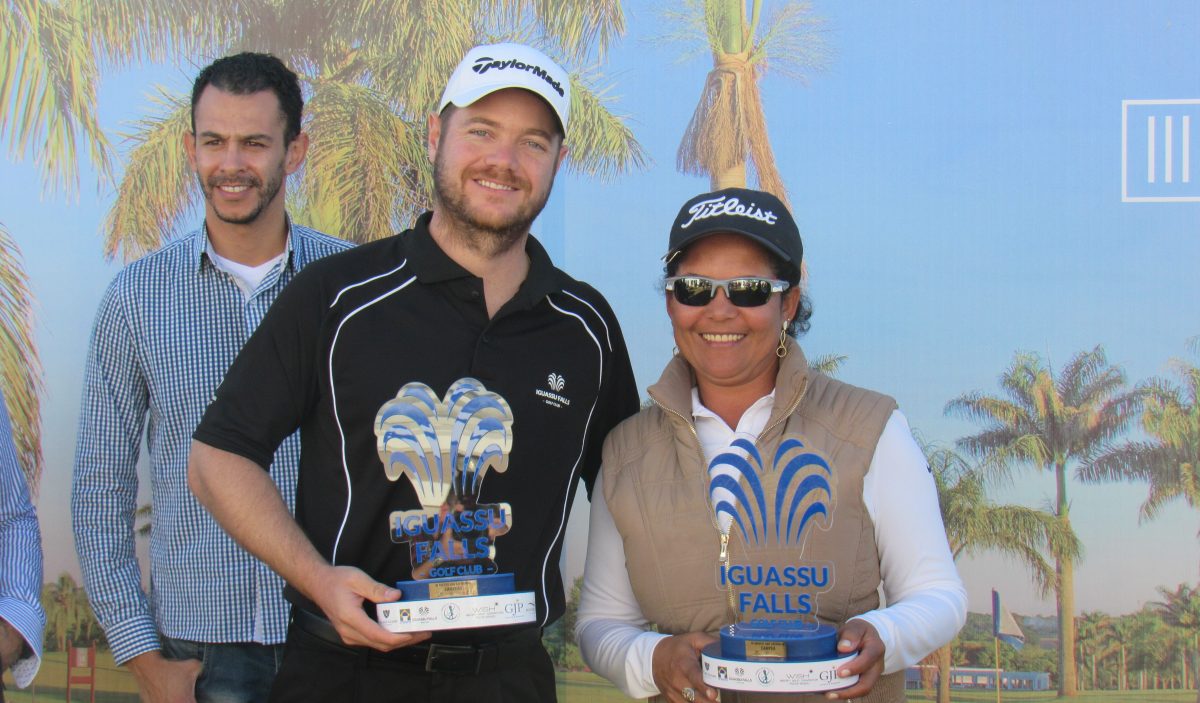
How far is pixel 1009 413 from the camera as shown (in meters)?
3.68

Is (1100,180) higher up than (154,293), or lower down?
higher up

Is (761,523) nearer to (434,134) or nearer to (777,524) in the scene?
(777,524)

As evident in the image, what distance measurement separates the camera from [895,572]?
2453 millimetres

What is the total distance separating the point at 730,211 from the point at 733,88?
143cm

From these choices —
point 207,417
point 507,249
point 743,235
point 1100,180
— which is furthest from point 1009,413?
point 207,417

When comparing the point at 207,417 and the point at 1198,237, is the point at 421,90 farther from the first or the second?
the point at 1198,237

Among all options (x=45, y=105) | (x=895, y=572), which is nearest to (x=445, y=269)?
(x=895, y=572)

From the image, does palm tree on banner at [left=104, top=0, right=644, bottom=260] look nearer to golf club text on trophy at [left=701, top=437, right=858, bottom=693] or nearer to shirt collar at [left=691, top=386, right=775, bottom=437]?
shirt collar at [left=691, top=386, right=775, bottom=437]

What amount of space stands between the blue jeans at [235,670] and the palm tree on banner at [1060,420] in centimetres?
210

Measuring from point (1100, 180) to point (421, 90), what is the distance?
2141mm

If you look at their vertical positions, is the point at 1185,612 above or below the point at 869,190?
below

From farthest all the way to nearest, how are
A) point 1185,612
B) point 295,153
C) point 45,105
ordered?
point 45,105 → point 1185,612 → point 295,153

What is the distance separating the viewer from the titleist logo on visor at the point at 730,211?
8.18ft

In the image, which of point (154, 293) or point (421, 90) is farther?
point (421, 90)
